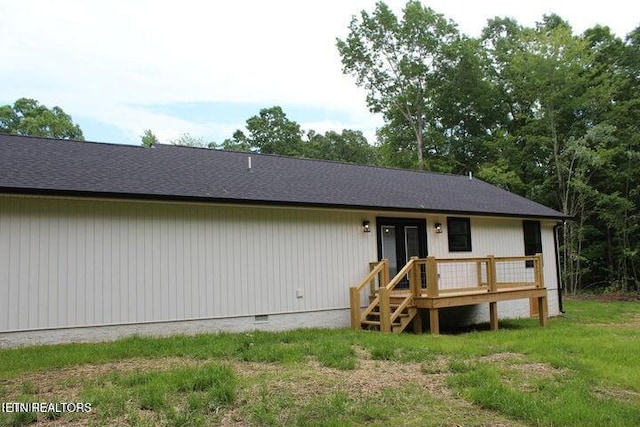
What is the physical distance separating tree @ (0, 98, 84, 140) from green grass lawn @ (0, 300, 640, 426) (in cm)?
3208

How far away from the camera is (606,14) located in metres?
20.9

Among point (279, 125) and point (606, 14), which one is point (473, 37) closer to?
point (606, 14)

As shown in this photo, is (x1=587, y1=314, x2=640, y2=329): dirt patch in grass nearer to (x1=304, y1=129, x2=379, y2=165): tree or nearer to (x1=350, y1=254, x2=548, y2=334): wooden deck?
(x1=350, y1=254, x2=548, y2=334): wooden deck

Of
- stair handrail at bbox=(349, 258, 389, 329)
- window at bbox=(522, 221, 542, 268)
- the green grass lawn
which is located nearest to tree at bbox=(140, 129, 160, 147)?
window at bbox=(522, 221, 542, 268)

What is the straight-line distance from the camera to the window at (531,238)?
44.4 ft

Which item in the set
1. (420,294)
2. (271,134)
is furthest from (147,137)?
(420,294)

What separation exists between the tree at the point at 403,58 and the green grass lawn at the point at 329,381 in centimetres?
2090

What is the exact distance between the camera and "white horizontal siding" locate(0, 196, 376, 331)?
24.2 feet

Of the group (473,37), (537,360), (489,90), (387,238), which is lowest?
(537,360)

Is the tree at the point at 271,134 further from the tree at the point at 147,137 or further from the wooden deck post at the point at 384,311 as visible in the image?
the wooden deck post at the point at 384,311

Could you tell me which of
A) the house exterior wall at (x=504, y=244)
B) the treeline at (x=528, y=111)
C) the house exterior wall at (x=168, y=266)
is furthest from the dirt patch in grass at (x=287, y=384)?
the treeline at (x=528, y=111)

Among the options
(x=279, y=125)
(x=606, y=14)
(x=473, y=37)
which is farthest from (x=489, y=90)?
(x=279, y=125)

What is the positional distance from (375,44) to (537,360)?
24996 mm

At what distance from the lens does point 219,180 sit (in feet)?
32.1
